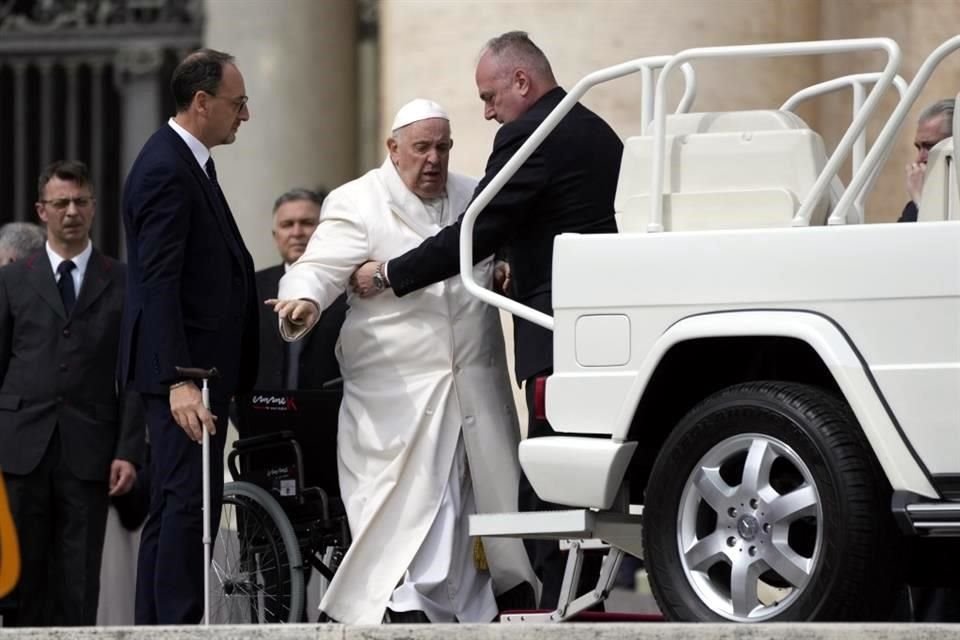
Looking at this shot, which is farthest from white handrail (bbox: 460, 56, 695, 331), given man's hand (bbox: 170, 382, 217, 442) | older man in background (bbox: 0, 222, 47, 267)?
older man in background (bbox: 0, 222, 47, 267)

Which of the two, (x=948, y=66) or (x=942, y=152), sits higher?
(x=948, y=66)

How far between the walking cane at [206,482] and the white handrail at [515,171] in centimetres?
86

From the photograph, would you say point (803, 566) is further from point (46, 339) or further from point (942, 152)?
point (46, 339)

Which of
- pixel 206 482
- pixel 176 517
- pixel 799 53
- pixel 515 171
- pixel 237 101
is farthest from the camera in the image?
pixel 237 101

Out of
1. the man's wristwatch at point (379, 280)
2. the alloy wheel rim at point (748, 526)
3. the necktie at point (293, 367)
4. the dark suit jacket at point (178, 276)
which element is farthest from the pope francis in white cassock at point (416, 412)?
the alloy wheel rim at point (748, 526)

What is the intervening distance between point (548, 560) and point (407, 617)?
0.52 m

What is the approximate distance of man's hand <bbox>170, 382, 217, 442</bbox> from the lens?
759 cm

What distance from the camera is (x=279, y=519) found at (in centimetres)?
820

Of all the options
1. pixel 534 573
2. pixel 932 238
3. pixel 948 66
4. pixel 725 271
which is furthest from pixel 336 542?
pixel 948 66

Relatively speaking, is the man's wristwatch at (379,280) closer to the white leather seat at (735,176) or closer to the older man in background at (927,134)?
the white leather seat at (735,176)

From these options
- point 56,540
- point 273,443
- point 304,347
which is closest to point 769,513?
point 273,443

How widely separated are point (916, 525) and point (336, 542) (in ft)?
9.28

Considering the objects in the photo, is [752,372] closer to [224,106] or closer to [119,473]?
[224,106]

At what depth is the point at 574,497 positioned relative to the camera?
6.94 m
